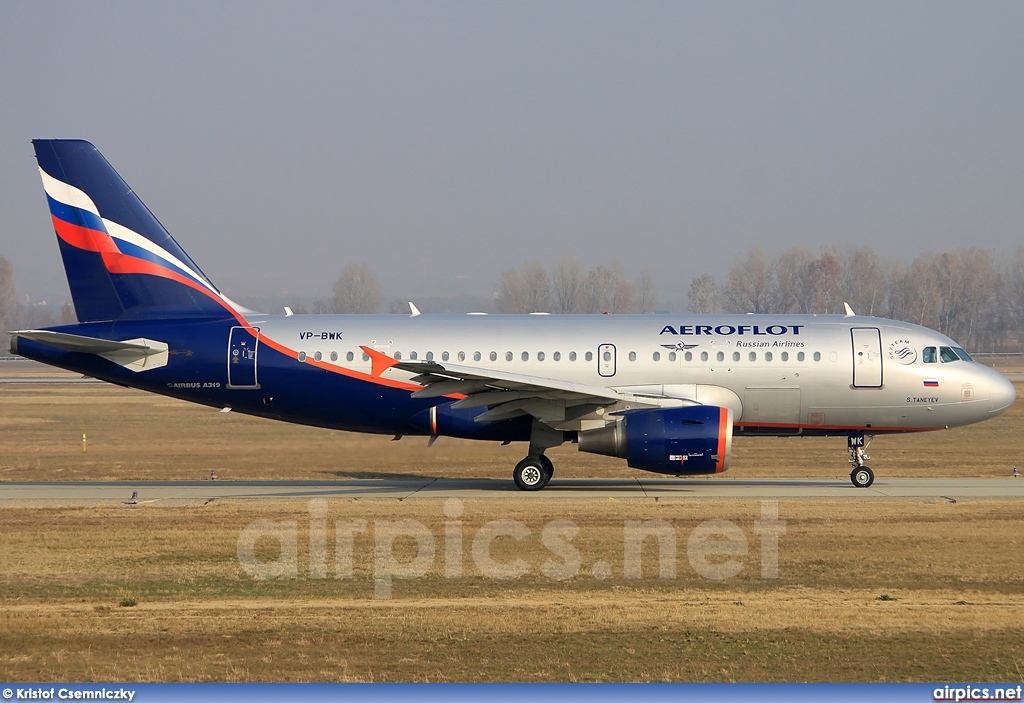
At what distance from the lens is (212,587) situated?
14.4m

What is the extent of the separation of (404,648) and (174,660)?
217cm

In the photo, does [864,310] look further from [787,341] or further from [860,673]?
[860,673]

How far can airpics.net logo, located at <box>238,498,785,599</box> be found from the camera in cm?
1518

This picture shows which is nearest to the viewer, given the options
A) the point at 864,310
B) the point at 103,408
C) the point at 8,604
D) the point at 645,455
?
the point at 8,604

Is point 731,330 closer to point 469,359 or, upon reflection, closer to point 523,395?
point 523,395

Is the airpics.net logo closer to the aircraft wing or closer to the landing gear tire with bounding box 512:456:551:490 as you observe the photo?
the aircraft wing

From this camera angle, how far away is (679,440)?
22.8 meters

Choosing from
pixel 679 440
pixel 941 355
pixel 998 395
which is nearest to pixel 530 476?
pixel 679 440

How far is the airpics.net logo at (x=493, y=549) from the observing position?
15.2 metres

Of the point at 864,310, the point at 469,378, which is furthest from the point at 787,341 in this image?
the point at 864,310

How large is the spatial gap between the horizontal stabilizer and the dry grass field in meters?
4.99

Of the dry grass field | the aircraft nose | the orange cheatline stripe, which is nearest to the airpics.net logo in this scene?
the dry grass field

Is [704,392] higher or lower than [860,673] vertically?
higher

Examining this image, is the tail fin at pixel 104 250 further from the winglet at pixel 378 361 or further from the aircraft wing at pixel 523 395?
the aircraft wing at pixel 523 395
